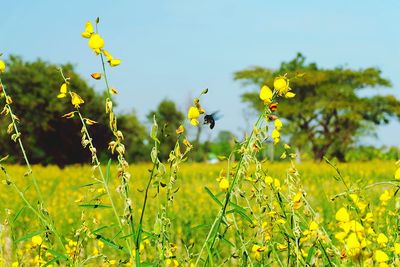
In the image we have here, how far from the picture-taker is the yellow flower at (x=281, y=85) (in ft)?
6.68

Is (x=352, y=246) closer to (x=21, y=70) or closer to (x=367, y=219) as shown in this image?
(x=367, y=219)

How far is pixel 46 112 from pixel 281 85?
3283 cm

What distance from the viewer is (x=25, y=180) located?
15164mm

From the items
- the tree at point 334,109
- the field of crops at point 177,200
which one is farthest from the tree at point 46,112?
the tree at point 334,109

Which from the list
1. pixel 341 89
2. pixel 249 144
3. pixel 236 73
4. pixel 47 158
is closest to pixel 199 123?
pixel 249 144

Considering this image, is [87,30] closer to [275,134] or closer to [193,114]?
[193,114]

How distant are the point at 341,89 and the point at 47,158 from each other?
70.3 ft

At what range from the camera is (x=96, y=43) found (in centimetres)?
205

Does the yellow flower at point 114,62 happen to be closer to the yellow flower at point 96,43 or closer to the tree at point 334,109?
the yellow flower at point 96,43

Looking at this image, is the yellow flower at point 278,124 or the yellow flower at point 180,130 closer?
the yellow flower at point 180,130

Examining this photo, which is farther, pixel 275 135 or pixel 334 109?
pixel 334 109

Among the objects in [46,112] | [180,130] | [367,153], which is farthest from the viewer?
[367,153]

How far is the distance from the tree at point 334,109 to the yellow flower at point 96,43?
144 feet

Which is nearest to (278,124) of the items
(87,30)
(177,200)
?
(87,30)
